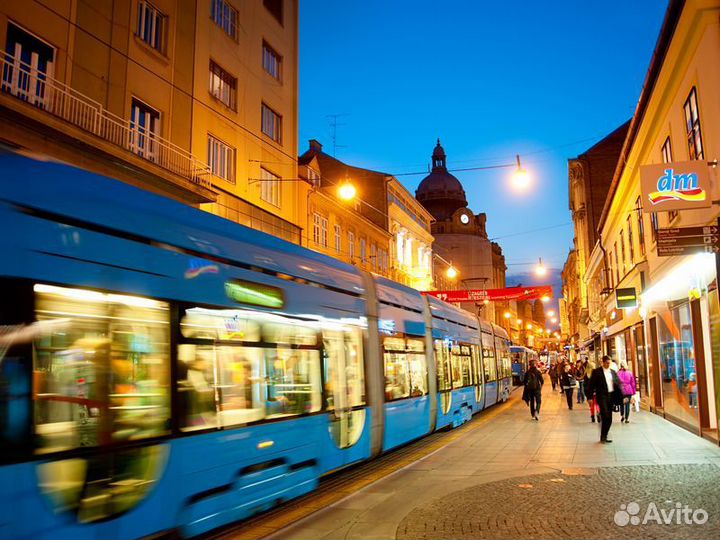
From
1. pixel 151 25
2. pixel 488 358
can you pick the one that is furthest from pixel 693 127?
pixel 151 25

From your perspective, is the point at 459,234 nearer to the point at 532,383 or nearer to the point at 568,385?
the point at 568,385

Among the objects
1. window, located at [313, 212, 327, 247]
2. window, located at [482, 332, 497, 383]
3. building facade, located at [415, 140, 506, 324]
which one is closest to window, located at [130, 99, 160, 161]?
window, located at [482, 332, 497, 383]

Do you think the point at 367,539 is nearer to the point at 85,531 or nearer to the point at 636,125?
the point at 85,531

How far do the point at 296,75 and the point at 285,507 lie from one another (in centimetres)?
2249

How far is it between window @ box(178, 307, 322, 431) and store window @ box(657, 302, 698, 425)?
10326 mm

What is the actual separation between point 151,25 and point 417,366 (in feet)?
41.7

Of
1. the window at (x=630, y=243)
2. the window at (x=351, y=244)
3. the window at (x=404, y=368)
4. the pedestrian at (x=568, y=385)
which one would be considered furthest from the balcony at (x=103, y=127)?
the window at (x=351, y=244)

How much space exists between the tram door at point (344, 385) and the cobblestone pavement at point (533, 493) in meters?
0.86

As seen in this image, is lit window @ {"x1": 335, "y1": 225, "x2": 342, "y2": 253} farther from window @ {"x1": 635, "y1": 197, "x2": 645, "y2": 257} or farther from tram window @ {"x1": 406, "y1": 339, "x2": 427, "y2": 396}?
tram window @ {"x1": 406, "y1": 339, "x2": 427, "y2": 396}

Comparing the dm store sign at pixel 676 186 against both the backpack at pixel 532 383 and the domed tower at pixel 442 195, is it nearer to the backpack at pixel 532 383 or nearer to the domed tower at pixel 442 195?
the backpack at pixel 532 383

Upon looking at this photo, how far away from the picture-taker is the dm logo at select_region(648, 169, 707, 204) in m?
11.5

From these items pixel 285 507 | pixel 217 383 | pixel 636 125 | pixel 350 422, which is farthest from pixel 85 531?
pixel 636 125

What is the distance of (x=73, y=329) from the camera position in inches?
191

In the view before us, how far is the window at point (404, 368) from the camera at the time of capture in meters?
11.2
